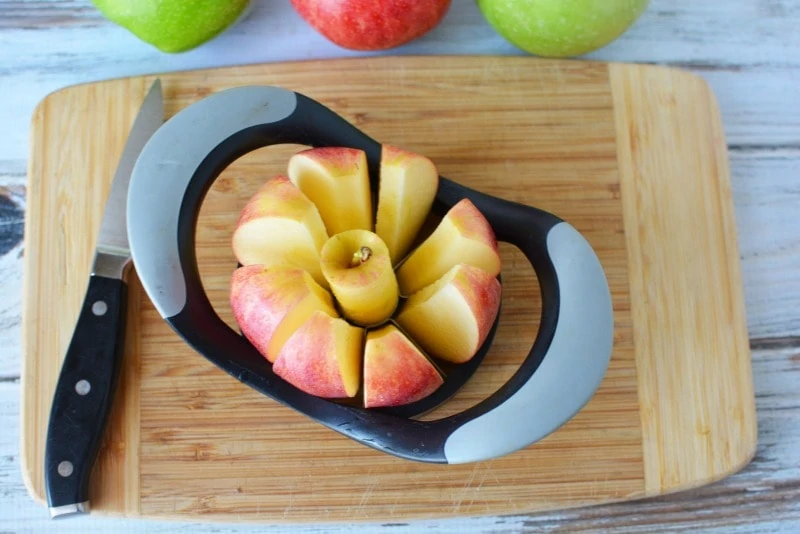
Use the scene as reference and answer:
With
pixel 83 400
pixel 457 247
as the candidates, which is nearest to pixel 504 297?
pixel 457 247

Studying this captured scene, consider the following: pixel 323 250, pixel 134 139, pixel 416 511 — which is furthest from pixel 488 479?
pixel 134 139

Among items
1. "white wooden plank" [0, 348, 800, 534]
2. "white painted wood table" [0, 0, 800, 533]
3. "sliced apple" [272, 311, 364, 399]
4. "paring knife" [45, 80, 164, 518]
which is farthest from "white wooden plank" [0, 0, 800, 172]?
"sliced apple" [272, 311, 364, 399]

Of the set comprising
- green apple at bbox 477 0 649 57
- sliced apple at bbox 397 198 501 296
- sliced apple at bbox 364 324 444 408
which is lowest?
sliced apple at bbox 364 324 444 408

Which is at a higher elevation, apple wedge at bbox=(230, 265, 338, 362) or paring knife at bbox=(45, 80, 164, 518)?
apple wedge at bbox=(230, 265, 338, 362)

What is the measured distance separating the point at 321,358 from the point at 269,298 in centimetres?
7

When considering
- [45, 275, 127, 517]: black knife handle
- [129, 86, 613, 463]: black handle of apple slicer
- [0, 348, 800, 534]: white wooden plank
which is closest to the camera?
[129, 86, 613, 463]: black handle of apple slicer

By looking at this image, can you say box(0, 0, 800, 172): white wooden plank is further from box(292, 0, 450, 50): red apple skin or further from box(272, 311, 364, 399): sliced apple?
box(272, 311, 364, 399): sliced apple

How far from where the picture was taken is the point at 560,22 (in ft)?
2.90

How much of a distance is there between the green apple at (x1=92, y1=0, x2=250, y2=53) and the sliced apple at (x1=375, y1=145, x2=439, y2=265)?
0.31m

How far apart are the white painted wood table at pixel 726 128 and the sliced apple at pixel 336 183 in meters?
0.30

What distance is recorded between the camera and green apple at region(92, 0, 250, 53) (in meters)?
0.90

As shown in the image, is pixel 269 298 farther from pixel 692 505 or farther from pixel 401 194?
pixel 692 505

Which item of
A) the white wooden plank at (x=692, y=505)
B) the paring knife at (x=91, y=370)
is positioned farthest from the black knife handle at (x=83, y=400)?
the white wooden plank at (x=692, y=505)

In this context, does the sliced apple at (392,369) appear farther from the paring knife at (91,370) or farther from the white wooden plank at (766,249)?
the white wooden plank at (766,249)
